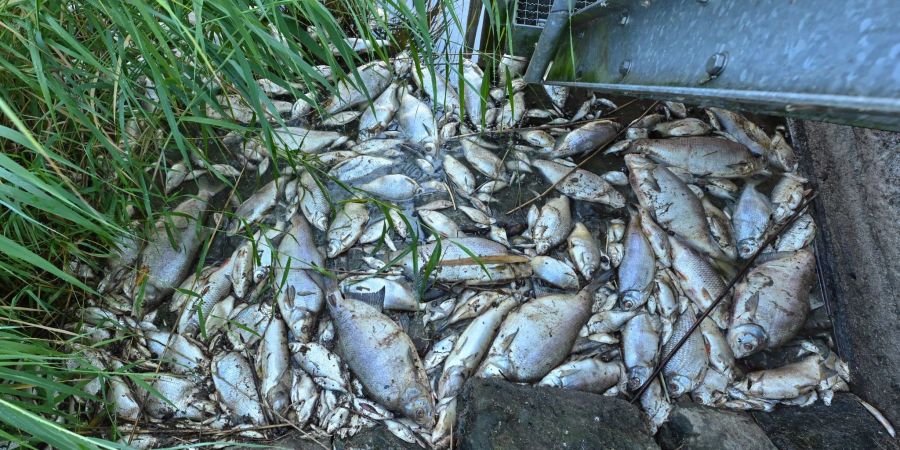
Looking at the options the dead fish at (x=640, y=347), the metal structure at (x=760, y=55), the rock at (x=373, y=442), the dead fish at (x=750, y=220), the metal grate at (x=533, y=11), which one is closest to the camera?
the metal structure at (x=760, y=55)

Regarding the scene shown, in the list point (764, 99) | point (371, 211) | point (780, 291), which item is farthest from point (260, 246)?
point (780, 291)

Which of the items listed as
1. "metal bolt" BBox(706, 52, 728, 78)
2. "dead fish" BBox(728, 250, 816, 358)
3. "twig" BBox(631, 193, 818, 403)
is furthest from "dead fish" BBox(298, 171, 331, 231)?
"dead fish" BBox(728, 250, 816, 358)

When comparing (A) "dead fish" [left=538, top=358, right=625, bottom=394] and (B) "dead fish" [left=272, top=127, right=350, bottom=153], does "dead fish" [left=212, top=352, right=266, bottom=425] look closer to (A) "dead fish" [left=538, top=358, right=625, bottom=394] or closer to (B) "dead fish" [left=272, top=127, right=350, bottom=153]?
(B) "dead fish" [left=272, top=127, right=350, bottom=153]

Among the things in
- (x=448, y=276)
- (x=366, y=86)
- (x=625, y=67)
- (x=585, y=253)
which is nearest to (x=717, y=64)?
(x=625, y=67)

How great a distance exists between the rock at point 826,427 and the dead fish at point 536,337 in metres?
0.86

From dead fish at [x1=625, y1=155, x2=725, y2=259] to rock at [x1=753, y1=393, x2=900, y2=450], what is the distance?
763 millimetres

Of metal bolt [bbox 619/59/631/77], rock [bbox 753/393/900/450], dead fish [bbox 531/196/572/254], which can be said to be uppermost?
metal bolt [bbox 619/59/631/77]

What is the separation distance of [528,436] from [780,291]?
4.79ft

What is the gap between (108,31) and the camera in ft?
7.27

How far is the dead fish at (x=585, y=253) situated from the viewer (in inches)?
110

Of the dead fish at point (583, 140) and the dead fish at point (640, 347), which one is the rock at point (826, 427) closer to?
the dead fish at point (640, 347)

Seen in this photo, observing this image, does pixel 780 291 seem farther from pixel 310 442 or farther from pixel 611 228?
pixel 310 442

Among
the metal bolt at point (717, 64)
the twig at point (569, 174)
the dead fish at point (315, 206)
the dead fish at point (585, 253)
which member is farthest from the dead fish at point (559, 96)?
the metal bolt at point (717, 64)

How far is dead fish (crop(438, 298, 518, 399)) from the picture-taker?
2484 millimetres
